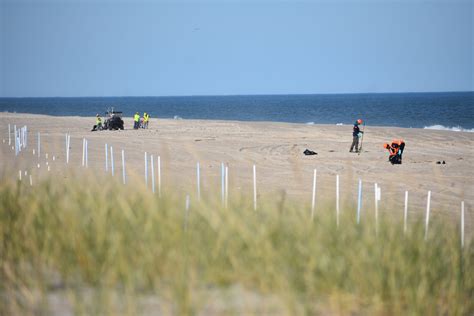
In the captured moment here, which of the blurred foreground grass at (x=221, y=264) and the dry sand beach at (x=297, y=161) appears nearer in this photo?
the blurred foreground grass at (x=221, y=264)

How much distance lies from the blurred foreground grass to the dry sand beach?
7.53 feet

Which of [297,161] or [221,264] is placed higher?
[297,161]

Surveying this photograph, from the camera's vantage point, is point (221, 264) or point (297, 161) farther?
point (297, 161)

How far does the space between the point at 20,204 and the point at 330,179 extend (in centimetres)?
1059

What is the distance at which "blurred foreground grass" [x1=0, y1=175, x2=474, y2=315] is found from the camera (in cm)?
607

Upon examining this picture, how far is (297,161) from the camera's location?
11.8 meters

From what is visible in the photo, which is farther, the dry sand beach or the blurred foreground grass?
the dry sand beach

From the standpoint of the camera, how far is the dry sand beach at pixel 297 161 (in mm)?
15117

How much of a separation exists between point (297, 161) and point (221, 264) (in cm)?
529

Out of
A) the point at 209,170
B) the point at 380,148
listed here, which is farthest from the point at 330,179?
the point at 380,148

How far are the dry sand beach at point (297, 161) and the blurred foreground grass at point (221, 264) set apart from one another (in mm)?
2295

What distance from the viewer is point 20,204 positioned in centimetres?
813

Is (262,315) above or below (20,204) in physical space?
below

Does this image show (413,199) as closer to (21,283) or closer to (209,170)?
(209,170)
